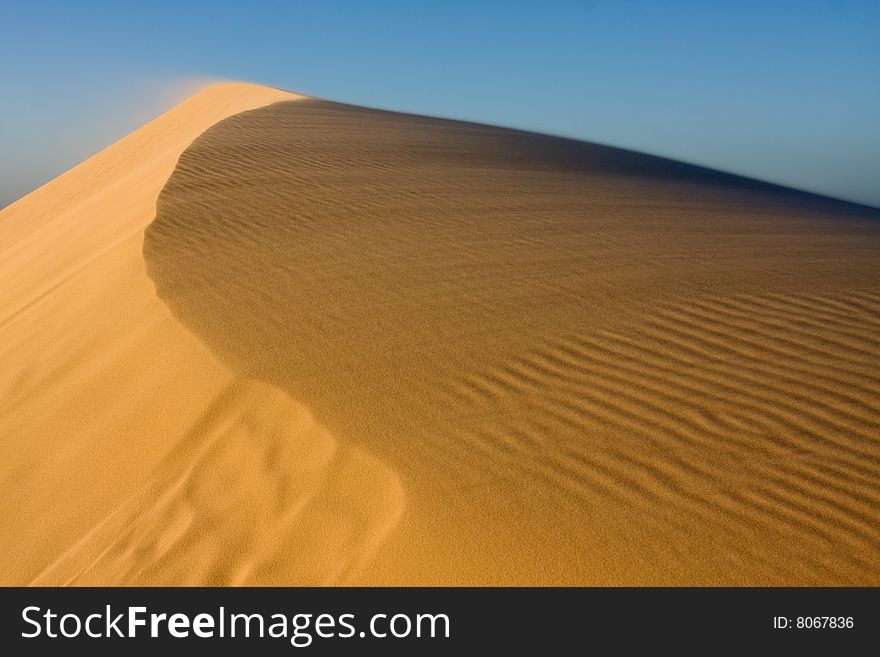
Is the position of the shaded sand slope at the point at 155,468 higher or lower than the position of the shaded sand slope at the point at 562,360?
lower

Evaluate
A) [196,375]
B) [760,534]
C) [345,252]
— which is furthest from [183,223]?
[760,534]

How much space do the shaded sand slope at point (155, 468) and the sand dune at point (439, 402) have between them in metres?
0.02

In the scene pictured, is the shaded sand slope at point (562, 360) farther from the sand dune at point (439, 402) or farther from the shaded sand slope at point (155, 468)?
the shaded sand slope at point (155, 468)

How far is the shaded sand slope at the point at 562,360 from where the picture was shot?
3561 millimetres

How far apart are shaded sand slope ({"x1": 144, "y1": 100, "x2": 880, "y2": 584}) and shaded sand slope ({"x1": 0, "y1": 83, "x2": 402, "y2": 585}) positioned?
0.19m

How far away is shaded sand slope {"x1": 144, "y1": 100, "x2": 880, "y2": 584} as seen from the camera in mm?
3561

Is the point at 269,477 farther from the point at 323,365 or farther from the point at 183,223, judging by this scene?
the point at 183,223

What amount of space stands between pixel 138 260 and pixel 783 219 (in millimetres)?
7614

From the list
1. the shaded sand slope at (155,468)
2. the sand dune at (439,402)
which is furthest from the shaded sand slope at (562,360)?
the shaded sand slope at (155,468)

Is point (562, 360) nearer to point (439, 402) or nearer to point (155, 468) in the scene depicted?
point (439, 402)

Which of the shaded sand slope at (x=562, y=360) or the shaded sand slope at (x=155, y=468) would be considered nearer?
the shaded sand slope at (x=562, y=360)

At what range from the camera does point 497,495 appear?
380 centimetres

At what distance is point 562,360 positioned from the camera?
16.9ft

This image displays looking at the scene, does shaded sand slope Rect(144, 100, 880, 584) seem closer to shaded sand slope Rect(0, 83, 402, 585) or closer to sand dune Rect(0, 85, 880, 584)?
sand dune Rect(0, 85, 880, 584)
